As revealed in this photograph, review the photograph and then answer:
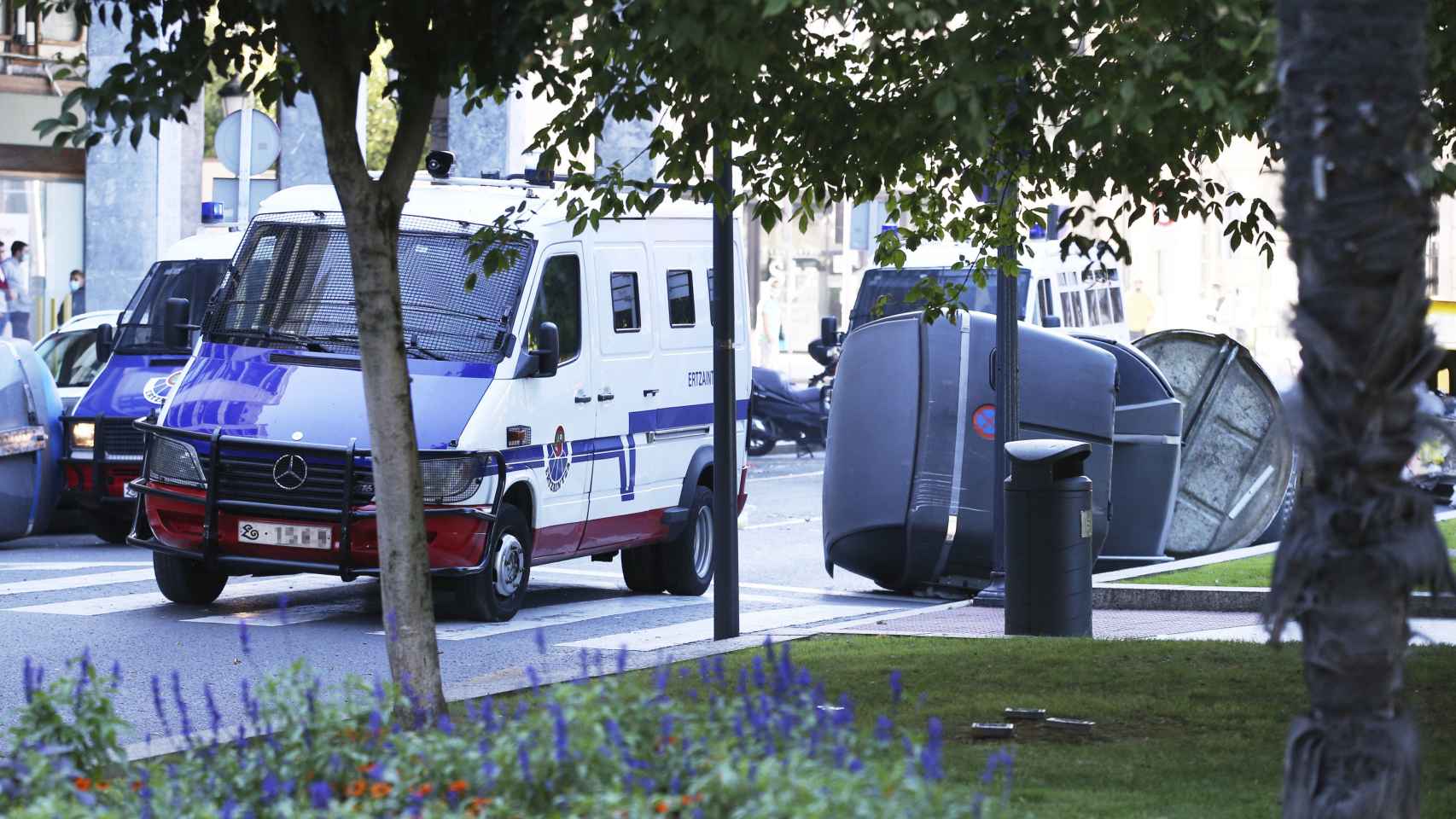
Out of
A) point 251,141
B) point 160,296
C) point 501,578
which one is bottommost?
point 501,578

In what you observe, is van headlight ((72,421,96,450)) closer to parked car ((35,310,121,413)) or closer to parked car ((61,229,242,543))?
parked car ((61,229,242,543))

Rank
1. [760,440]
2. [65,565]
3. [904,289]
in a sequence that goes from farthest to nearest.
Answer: [760,440], [904,289], [65,565]

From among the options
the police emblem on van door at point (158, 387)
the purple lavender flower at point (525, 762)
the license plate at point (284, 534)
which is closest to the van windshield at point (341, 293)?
the license plate at point (284, 534)

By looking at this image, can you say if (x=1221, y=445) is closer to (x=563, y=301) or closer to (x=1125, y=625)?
(x=1125, y=625)

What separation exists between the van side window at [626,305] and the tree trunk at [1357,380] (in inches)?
343

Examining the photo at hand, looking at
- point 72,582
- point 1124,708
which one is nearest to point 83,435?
point 72,582

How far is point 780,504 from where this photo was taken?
21531mm

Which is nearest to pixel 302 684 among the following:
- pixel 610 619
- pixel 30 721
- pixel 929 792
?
pixel 30 721

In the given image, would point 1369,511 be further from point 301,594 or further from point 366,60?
point 301,594

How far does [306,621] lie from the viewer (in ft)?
39.5

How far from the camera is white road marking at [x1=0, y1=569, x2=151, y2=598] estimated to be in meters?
13.0

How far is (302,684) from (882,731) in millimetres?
1553

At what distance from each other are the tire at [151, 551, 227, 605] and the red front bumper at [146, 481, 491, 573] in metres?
0.50

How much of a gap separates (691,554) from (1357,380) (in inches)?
393
